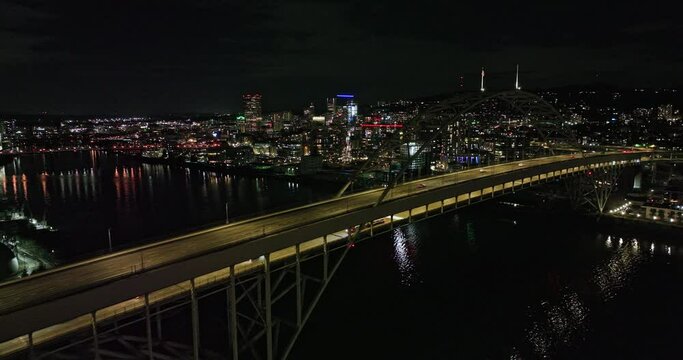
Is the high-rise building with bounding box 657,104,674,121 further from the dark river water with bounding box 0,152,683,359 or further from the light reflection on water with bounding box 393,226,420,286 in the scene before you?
the light reflection on water with bounding box 393,226,420,286

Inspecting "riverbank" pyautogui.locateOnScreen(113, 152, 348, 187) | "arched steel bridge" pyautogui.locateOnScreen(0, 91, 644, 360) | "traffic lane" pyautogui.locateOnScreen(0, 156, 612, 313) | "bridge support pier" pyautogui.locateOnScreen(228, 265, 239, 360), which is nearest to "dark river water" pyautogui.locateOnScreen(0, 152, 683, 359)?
"traffic lane" pyautogui.locateOnScreen(0, 156, 612, 313)

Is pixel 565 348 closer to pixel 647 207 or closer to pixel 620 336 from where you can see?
pixel 620 336

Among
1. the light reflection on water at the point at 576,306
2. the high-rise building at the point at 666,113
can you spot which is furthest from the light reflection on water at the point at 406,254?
the high-rise building at the point at 666,113

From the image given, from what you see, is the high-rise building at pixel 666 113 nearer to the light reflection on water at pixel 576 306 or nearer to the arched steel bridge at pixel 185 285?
the light reflection on water at pixel 576 306

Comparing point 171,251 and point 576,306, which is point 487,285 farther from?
point 171,251

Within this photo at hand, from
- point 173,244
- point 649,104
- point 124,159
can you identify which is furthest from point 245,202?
point 649,104
